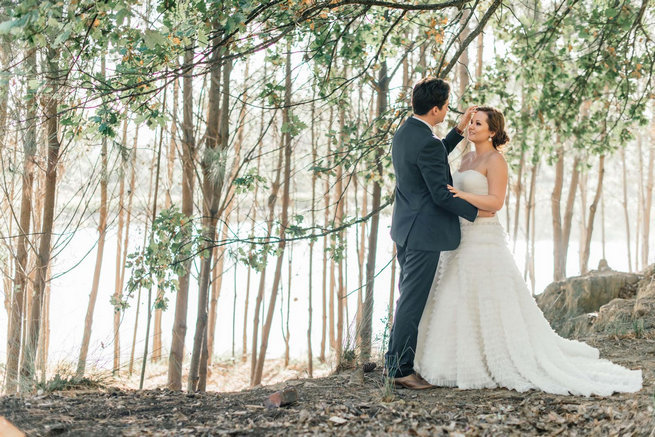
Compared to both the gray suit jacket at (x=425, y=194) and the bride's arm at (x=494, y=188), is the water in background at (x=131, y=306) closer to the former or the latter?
the gray suit jacket at (x=425, y=194)

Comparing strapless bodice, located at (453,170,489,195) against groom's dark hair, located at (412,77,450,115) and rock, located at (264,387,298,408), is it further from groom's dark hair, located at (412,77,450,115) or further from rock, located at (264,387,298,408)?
rock, located at (264,387,298,408)

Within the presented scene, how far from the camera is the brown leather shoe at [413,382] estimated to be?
3.89 metres

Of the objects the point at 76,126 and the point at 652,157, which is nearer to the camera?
the point at 76,126

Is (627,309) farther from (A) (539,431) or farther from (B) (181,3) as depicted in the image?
(B) (181,3)

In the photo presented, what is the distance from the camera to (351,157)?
17.7 feet

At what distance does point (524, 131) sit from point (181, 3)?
460 centimetres

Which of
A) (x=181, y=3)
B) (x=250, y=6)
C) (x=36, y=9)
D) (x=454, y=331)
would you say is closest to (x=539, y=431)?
(x=454, y=331)

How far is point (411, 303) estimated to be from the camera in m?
3.86

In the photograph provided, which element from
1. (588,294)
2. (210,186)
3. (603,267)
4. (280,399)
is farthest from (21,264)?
(603,267)

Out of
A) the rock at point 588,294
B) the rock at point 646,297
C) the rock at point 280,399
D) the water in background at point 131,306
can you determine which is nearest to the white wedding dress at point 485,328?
the water in background at point 131,306

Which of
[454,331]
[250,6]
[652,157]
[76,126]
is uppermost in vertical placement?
[652,157]

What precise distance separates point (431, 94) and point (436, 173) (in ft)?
1.61

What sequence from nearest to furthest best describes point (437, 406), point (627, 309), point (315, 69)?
1. point (437, 406)
2. point (315, 69)
3. point (627, 309)

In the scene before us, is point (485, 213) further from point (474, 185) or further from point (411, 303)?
point (411, 303)
